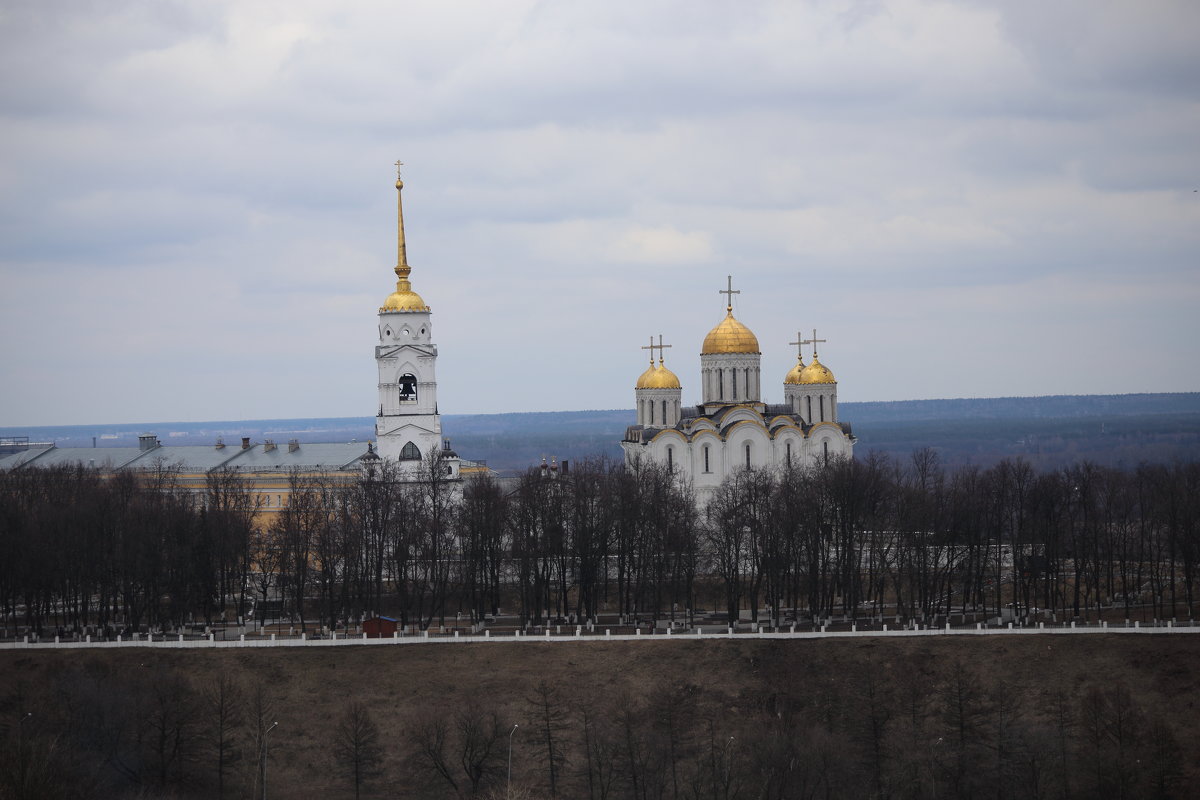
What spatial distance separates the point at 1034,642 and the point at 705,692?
948 centimetres

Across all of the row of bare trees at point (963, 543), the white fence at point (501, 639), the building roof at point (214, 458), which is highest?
the building roof at point (214, 458)

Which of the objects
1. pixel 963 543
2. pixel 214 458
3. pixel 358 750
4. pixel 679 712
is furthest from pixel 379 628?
pixel 214 458

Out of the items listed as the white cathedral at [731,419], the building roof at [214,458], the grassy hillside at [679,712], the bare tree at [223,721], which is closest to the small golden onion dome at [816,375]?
the white cathedral at [731,419]

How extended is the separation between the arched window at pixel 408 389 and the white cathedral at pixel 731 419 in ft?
30.4

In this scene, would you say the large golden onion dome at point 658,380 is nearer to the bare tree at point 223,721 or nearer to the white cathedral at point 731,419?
the white cathedral at point 731,419

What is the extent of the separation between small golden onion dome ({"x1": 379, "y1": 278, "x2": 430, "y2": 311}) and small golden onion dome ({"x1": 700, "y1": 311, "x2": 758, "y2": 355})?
12181mm

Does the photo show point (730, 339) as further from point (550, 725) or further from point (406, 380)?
point (550, 725)

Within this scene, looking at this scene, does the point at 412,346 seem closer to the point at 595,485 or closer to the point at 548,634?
the point at 595,485

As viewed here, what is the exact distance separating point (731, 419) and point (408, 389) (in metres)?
13.5

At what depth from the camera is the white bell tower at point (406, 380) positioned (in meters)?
71.9

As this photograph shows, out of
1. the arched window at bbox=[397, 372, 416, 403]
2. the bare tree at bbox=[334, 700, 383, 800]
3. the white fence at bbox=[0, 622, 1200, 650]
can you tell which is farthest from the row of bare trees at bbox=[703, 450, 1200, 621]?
the arched window at bbox=[397, 372, 416, 403]

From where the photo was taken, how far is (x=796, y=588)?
56312 mm

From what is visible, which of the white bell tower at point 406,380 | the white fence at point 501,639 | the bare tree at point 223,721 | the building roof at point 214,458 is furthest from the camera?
the building roof at point 214,458

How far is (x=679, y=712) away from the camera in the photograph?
157 ft
